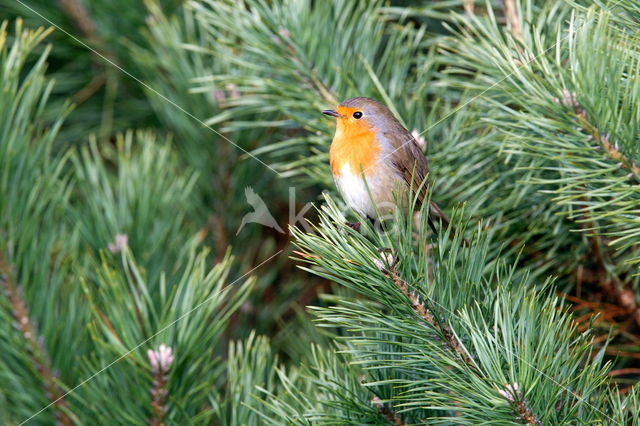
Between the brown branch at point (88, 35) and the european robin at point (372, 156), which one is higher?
the brown branch at point (88, 35)

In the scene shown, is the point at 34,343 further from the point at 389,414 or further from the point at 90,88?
the point at 90,88

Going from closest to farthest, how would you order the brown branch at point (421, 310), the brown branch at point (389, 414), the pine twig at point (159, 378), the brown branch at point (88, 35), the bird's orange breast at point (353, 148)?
the brown branch at point (421, 310), the brown branch at point (389, 414), the pine twig at point (159, 378), the bird's orange breast at point (353, 148), the brown branch at point (88, 35)

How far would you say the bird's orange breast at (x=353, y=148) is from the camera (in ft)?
5.97

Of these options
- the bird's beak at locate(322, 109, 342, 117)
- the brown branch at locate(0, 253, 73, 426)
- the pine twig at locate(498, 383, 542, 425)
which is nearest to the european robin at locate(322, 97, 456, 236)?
the bird's beak at locate(322, 109, 342, 117)

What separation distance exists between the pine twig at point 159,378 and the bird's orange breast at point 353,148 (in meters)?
0.61

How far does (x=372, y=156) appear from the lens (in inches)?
83.0

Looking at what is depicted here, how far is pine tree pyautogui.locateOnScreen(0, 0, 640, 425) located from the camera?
118cm

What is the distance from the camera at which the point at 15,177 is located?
A: 64.1 inches

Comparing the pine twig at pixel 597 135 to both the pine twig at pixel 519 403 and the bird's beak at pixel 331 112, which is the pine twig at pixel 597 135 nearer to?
the pine twig at pixel 519 403

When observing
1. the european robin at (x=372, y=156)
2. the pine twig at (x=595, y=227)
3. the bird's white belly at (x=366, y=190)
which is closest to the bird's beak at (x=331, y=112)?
the european robin at (x=372, y=156)

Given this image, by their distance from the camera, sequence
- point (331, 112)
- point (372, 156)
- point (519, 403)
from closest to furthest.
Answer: point (519, 403), point (331, 112), point (372, 156)

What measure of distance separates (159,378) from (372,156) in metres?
0.96

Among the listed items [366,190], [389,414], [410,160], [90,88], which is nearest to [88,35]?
[90,88]

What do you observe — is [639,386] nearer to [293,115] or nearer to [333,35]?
[293,115]
